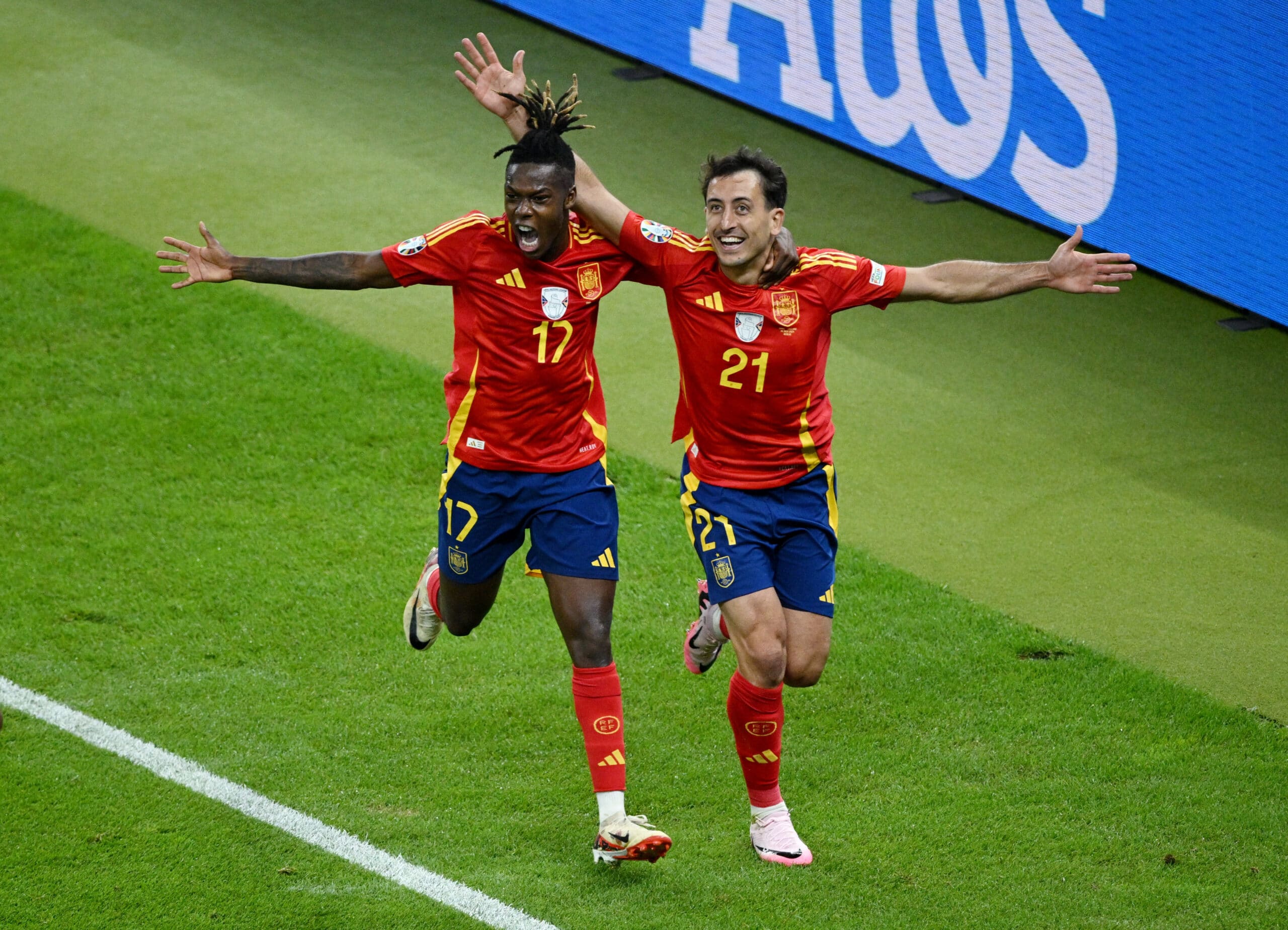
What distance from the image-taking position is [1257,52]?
30.1 feet

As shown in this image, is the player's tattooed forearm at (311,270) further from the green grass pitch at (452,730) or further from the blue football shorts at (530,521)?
the green grass pitch at (452,730)

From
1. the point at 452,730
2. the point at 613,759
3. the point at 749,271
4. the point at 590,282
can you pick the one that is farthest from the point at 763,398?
the point at 452,730

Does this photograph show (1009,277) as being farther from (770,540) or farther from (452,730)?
(452,730)

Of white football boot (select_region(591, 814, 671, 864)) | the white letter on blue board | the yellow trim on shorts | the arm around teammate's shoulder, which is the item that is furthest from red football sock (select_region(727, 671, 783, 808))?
the white letter on blue board

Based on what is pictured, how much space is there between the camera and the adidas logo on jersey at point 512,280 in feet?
18.2

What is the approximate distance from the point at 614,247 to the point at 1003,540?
119 inches

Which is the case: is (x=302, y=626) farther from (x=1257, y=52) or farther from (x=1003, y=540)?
(x=1257, y=52)

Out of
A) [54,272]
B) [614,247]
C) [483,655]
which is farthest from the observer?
[54,272]

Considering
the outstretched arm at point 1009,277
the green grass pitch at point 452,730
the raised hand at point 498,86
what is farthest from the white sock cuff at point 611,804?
the raised hand at point 498,86

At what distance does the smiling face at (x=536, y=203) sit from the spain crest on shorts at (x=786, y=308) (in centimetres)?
77

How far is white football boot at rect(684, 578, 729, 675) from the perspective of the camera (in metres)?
6.23

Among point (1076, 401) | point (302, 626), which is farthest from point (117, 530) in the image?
point (1076, 401)

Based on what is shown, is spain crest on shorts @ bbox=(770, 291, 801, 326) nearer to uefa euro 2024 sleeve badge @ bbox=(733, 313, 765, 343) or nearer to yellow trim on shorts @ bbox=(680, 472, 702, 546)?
uefa euro 2024 sleeve badge @ bbox=(733, 313, 765, 343)

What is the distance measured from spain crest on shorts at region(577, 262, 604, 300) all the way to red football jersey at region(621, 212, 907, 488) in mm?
145
